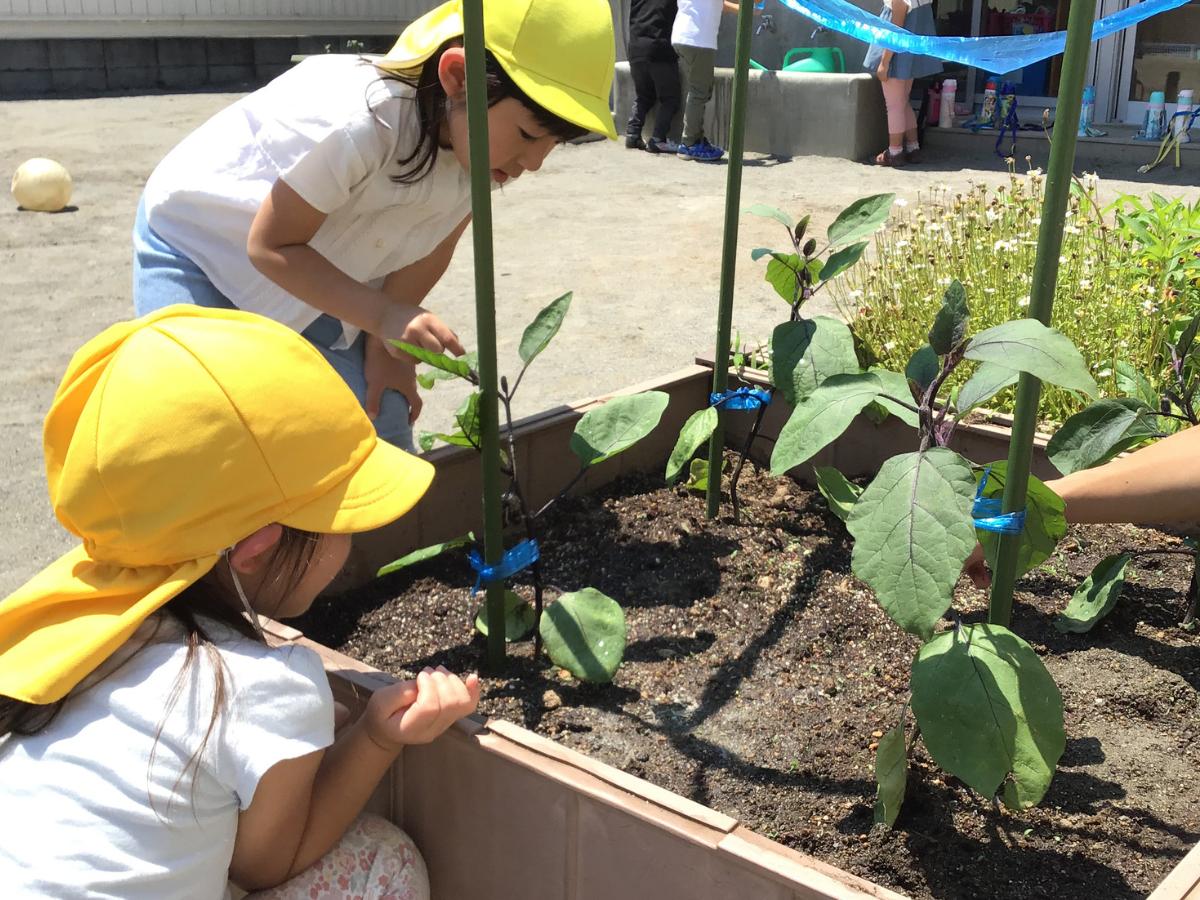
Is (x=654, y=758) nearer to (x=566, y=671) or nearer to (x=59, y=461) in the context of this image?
(x=566, y=671)

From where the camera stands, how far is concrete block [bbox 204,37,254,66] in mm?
11773

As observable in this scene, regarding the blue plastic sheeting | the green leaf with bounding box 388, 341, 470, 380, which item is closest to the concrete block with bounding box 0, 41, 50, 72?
the blue plastic sheeting

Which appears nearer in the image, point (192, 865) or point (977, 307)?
point (192, 865)

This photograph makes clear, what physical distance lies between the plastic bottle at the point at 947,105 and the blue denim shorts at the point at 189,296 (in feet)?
23.6

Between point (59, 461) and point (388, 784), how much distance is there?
0.59m

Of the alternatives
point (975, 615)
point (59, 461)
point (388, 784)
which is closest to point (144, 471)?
point (59, 461)

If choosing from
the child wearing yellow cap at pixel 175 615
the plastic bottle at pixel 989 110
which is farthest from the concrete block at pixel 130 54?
the child wearing yellow cap at pixel 175 615

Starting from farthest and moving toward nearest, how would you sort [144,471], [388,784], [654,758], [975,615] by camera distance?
[975,615]
[654,758]
[388,784]
[144,471]

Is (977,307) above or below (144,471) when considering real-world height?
below

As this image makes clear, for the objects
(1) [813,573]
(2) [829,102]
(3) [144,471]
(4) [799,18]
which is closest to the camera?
(3) [144,471]

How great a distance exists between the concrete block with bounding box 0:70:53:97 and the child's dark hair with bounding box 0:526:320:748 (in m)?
10.9

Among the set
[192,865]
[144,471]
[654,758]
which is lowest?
[654,758]

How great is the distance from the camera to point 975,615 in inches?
83.3

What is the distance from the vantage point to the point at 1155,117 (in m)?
8.23
